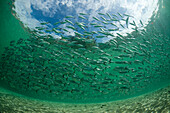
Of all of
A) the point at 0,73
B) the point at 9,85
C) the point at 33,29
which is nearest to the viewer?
the point at 33,29

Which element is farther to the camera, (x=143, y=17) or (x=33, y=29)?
(x=33, y=29)

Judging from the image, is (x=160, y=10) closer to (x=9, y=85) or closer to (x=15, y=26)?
(x=15, y=26)

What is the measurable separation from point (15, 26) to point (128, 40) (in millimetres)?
A: 13116

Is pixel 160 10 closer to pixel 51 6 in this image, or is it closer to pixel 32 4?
pixel 51 6

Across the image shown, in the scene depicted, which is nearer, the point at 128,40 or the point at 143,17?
the point at 143,17

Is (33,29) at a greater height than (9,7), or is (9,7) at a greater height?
(9,7)

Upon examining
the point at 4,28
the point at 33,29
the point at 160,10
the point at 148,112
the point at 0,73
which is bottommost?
the point at 148,112

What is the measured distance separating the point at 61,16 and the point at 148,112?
9944 millimetres

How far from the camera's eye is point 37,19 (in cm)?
1038

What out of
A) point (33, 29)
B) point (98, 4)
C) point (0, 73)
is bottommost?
point (0, 73)

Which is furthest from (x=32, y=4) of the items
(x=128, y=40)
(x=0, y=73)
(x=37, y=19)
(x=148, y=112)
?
(x=0, y=73)

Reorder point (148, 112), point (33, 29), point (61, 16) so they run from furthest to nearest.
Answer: point (33, 29)
point (61, 16)
point (148, 112)

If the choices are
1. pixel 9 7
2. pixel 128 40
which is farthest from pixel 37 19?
pixel 128 40

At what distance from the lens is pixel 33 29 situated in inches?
436
